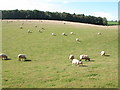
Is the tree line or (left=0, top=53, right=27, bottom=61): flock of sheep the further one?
the tree line

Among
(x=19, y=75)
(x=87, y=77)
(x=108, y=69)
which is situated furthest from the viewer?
(x=108, y=69)

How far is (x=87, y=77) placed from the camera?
1504 centimetres

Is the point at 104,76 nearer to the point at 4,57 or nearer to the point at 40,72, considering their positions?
the point at 40,72

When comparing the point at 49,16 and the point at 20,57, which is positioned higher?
the point at 49,16

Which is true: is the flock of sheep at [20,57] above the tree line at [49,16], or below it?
below

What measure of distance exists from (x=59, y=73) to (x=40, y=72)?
179 cm

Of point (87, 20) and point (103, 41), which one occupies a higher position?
point (87, 20)

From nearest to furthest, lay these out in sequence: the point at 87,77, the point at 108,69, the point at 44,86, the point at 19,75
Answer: the point at 44,86 < the point at 87,77 < the point at 19,75 < the point at 108,69

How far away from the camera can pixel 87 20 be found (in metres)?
114

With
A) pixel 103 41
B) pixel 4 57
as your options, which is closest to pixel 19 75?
pixel 4 57

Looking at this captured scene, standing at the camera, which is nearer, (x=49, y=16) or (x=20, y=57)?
(x=20, y=57)

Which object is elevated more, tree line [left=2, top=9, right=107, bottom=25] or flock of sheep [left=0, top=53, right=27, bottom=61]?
tree line [left=2, top=9, right=107, bottom=25]

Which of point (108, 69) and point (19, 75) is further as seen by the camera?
point (108, 69)

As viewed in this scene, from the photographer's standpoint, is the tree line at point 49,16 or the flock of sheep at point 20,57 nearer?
the flock of sheep at point 20,57
